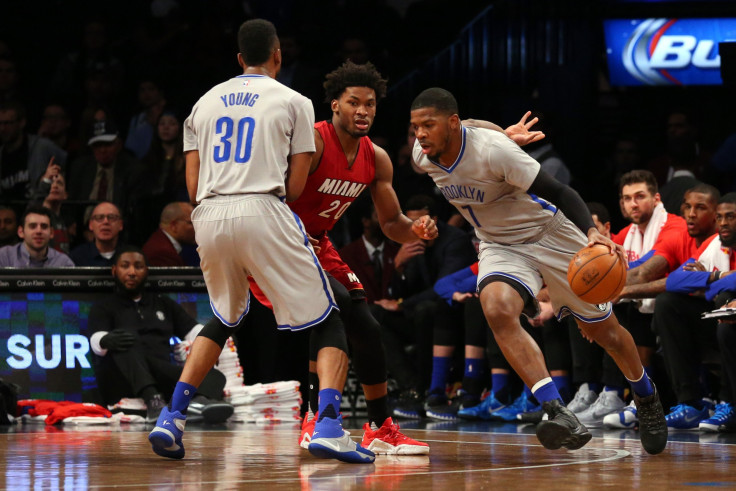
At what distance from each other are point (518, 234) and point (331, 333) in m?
1.30

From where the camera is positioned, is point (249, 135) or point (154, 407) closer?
point (249, 135)

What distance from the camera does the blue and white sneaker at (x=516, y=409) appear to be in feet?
28.3

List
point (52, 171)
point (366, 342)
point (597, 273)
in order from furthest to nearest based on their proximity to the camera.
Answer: point (52, 171) → point (366, 342) → point (597, 273)

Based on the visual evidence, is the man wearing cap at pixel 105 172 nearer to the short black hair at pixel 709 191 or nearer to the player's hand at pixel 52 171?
the player's hand at pixel 52 171

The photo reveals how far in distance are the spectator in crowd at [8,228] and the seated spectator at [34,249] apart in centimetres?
32

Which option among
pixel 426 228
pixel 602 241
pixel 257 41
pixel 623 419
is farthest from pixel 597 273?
pixel 623 419

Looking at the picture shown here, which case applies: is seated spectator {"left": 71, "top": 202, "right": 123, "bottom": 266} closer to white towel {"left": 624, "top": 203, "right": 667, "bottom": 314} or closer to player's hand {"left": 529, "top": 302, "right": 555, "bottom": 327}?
player's hand {"left": 529, "top": 302, "right": 555, "bottom": 327}

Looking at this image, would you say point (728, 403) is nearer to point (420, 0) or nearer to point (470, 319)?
point (470, 319)

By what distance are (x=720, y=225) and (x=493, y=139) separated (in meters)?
2.38

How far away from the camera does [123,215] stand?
10.8 m

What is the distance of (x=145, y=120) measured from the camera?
12031mm

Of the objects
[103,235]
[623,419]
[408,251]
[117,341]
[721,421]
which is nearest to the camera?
[721,421]

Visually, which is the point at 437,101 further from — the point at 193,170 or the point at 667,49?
the point at 667,49

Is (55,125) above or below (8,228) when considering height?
above
